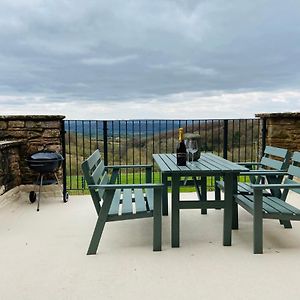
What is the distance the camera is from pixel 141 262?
8.31ft

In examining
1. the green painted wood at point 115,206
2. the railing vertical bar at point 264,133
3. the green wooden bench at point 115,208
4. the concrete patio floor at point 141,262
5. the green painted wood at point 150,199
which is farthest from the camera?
the railing vertical bar at point 264,133

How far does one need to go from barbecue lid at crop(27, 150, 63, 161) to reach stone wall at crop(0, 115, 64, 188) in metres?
0.24

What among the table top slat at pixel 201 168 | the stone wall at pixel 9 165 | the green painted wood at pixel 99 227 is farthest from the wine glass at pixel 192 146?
the stone wall at pixel 9 165

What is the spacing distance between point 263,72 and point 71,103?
3.74 metres

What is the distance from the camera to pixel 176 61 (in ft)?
20.3

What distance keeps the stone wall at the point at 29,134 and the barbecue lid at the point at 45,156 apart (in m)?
0.24

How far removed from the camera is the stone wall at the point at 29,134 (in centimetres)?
467

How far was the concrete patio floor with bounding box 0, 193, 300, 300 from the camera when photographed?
208cm

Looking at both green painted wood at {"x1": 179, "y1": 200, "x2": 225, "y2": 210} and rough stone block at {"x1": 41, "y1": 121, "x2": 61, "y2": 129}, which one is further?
rough stone block at {"x1": 41, "y1": 121, "x2": 61, "y2": 129}

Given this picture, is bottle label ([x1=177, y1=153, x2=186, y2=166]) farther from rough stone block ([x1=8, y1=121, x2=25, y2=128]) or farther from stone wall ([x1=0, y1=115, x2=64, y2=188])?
rough stone block ([x1=8, y1=121, x2=25, y2=128])

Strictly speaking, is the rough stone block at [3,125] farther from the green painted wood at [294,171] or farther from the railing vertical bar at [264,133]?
the railing vertical bar at [264,133]

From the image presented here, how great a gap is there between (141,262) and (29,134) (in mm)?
2944

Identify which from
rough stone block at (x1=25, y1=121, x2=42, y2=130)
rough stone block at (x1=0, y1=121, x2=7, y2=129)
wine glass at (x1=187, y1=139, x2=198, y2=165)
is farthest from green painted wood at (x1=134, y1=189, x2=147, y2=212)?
rough stone block at (x1=0, y1=121, x2=7, y2=129)

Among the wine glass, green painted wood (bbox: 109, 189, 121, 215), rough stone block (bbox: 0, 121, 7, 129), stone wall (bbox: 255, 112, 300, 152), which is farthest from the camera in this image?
stone wall (bbox: 255, 112, 300, 152)
